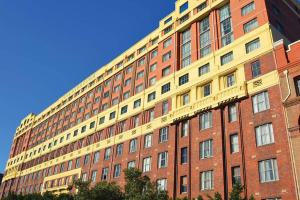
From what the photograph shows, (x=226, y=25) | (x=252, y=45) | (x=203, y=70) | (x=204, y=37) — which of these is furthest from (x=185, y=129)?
(x=226, y=25)

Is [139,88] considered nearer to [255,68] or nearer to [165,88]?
[165,88]

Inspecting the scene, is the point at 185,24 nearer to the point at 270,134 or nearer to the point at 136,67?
the point at 136,67

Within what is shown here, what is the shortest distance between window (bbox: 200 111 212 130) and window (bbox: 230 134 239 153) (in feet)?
13.5

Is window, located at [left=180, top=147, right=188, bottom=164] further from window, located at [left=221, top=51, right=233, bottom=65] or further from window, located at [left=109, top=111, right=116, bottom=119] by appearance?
window, located at [left=109, top=111, right=116, bottom=119]

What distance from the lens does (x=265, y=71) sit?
125 ft

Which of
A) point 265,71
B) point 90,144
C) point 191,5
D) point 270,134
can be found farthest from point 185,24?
point 90,144

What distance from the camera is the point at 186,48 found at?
174 feet

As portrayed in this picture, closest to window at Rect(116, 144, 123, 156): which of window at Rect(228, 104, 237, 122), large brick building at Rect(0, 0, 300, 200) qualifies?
large brick building at Rect(0, 0, 300, 200)

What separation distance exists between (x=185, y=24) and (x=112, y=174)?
28.9 metres

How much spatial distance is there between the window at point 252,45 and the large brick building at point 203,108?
0.42 ft

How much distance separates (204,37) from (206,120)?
14.5 meters

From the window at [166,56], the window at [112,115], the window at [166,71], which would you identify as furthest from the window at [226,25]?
the window at [112,115]

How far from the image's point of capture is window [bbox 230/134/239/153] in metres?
37.6

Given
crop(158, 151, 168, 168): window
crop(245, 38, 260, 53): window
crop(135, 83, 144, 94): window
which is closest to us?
crop(245, 38, 260, 53): window
